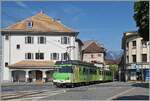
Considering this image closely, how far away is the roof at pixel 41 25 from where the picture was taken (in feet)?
285

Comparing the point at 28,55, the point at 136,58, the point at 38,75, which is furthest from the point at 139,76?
the point at 28,55

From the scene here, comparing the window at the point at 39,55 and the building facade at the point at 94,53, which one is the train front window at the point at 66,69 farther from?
the building facade at the point at 94,53

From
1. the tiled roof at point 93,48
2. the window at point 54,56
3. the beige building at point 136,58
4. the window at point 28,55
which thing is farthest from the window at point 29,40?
the tiled roof at point 93,48

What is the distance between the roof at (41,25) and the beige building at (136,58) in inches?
503

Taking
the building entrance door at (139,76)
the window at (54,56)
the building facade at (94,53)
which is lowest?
the building entrance door at (139,76)

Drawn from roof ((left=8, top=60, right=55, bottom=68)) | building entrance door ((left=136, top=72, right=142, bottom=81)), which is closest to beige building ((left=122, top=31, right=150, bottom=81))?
building entrance door ((left=136, top=72, right=142, bottom=81))

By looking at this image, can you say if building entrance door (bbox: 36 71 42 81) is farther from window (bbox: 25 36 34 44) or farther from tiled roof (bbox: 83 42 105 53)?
tiled roof (bbox: 83 42 105 53)

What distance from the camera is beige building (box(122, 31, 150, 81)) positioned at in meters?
88.2

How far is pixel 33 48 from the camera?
85938 millimetres

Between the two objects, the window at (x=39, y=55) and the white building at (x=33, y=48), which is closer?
the white building at (x=33, y=48)

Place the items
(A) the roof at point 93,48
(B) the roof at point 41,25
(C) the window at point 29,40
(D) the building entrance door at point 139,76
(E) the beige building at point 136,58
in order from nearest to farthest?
(C) the window at point 29,40 < (B) the roof at point 41,25 < (E) the beige building at point 136,58 < (D) the building entrance door at point 139,76 < (A) the roof at point 93,48

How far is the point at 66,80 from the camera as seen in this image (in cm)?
4897

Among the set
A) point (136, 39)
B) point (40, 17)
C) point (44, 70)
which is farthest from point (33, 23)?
point (136, 39)

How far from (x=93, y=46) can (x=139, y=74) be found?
44.8 meters
